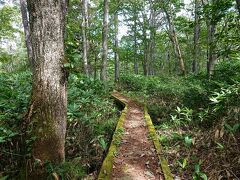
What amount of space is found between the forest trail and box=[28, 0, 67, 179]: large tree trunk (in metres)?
1.31

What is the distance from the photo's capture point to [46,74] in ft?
10.7

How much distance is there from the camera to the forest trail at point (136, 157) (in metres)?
3.89

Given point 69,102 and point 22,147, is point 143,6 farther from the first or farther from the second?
point 22,147

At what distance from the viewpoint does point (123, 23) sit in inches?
877

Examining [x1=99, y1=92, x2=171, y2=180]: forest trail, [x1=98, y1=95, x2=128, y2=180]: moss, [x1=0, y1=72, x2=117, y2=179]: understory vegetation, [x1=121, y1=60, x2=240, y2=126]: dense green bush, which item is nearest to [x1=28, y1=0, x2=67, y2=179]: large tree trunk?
[x1=0, y1=72, x2=117, y2=179]: understory vegetation

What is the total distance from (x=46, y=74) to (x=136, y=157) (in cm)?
256

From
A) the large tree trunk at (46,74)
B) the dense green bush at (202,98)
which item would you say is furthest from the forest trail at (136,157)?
the large tree trunk at (46,74)

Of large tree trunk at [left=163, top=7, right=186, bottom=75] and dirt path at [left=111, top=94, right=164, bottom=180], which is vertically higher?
large tree trunk at [left=163, top=7, right=186, bottom=75]

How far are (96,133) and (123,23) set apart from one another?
18.7 m

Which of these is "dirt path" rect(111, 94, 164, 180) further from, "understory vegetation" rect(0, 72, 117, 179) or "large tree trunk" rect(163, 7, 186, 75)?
"large tree trunk" rect(163, 7, 186, 75)

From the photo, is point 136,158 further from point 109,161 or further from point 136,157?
point 109,161

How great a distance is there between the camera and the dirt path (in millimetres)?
3898

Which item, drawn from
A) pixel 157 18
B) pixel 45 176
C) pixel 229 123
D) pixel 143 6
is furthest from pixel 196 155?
pixel 157 18

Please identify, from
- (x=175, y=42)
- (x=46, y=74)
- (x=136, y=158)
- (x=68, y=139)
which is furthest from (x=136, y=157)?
(x=175, y=42)
